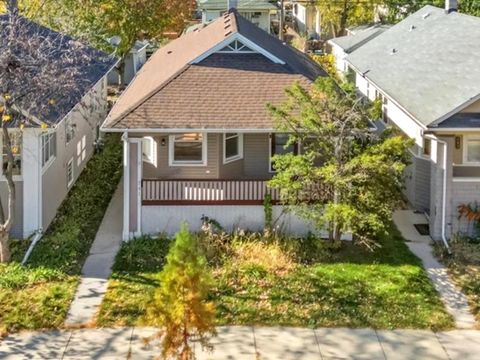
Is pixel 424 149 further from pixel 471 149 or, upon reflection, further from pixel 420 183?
pixel 471 149

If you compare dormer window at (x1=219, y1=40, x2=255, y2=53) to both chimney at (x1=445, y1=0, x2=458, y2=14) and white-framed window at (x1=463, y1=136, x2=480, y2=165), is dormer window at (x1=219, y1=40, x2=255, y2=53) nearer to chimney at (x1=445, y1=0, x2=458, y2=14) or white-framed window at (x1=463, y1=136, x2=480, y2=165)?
white-framed window at (x1=463, y1=136, x2=480, y2=165)

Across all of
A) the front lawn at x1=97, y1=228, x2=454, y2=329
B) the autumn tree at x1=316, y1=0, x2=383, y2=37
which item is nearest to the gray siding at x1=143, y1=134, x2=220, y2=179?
the front lawn at x1=97, y1=228, x2=454, y2=329

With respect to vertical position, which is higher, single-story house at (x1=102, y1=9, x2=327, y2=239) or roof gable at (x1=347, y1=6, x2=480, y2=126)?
roof gable at (x1=347, y1=6, x2=480, y2=126)

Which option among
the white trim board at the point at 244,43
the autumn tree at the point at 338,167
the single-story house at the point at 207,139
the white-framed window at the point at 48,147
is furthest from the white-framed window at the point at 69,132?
the autumn tree at the point at 338,167

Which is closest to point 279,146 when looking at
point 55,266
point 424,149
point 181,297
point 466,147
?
point 424,149

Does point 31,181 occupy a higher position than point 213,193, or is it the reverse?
point 31,181

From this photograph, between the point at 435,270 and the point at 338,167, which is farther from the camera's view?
the point at 338,167

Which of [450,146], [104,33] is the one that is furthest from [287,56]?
[104,33]
